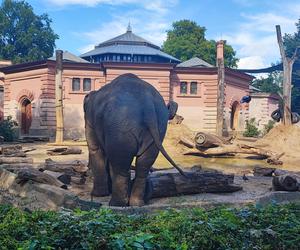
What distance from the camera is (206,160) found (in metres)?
17.0

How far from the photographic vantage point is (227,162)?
1669 cm

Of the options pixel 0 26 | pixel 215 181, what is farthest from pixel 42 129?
pixel 0 26

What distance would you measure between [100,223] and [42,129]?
2705 cm

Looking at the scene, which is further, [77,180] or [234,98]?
[234,98]

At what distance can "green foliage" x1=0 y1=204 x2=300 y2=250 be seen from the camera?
3.02 meters

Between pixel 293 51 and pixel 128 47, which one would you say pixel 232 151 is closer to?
pixel 128 47

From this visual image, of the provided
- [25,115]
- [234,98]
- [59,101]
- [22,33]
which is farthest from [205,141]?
[22,33]

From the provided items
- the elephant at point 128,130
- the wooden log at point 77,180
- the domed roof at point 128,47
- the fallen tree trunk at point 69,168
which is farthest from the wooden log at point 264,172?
the domed roof at point 128,47

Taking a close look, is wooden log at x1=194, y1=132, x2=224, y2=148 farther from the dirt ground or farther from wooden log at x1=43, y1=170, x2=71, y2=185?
wooden log at x1=43, y1=170, x2=71, y2=185

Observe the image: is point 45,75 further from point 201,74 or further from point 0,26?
point 0,26

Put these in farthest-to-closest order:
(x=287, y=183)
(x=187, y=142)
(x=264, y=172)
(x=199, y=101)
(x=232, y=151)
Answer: (x=199, y=101)
(x=187, y=142)
(x=232, y=151)
(x=264, y=172)
(x=287, y=183)

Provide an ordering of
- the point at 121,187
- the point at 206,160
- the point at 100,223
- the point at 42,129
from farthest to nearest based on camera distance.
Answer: the point at 42,129
the point at 206,160
the point at 121,187
the point at 100,223

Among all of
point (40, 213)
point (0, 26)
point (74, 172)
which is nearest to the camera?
point (40, 213)

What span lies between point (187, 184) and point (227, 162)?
887 centimetres
